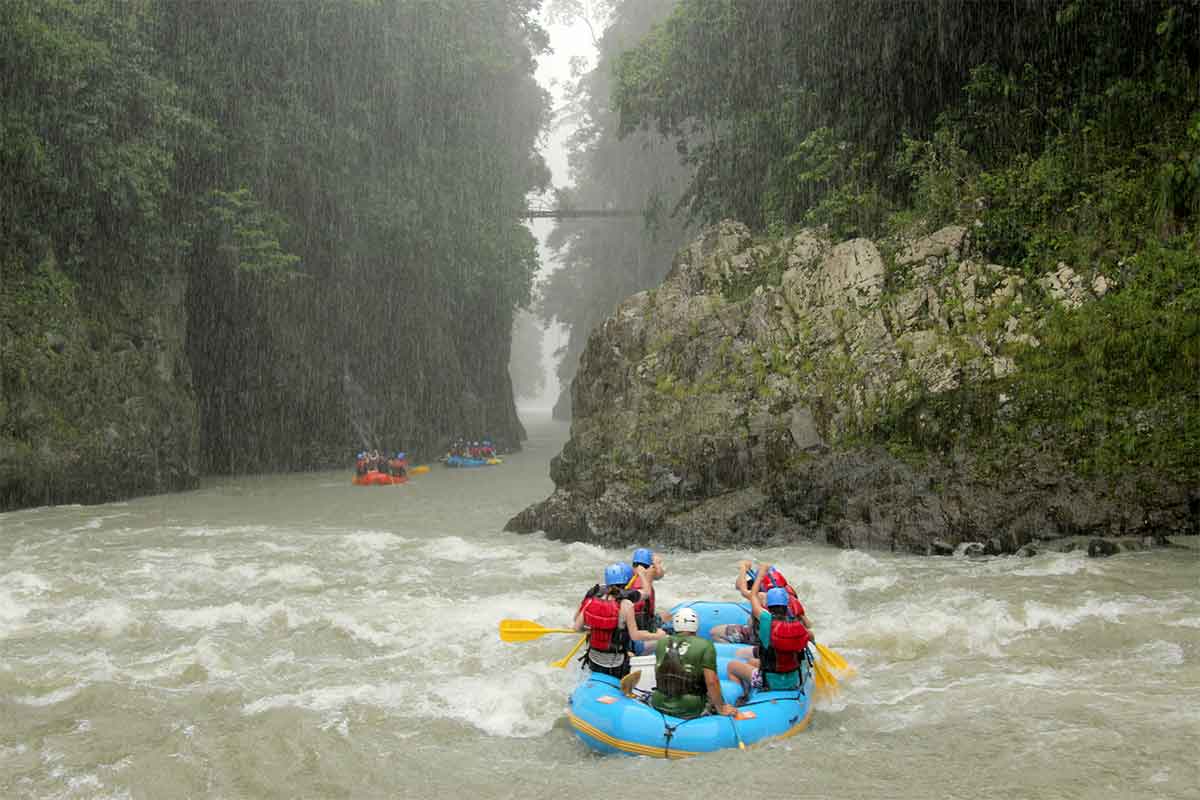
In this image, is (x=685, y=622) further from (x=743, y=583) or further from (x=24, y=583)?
(x=24, y=583)

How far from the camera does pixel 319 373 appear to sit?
31.3m

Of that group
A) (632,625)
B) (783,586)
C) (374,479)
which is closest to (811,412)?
(783,586)

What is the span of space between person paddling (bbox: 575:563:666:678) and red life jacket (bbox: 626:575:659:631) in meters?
0.43

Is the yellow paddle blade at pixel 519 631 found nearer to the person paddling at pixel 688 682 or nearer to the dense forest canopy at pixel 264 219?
the person paddling at pixel 688 682

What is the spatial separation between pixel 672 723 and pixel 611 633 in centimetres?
130

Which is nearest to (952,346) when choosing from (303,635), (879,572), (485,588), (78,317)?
(879,572)

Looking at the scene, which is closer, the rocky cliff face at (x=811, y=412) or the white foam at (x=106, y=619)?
the white foam at (x=106, y=619)

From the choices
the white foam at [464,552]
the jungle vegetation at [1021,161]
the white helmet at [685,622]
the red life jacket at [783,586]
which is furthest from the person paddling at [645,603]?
the jungle vegetation at [1021,161]

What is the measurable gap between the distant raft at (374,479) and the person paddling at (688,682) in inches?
771

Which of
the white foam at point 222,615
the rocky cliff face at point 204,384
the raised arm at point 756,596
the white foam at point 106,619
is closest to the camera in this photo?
the raised arm at point 756,596

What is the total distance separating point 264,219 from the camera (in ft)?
85.6

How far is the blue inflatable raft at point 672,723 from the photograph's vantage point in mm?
7355

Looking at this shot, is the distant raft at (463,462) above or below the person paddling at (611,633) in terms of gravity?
below

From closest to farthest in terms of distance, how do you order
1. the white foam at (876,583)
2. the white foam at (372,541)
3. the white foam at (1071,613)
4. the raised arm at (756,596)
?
1. the raised arm at (756,596)
2. the white foam at (1071,613)
3. the white foam at (876,583)
4. the white foam at (372,541)
